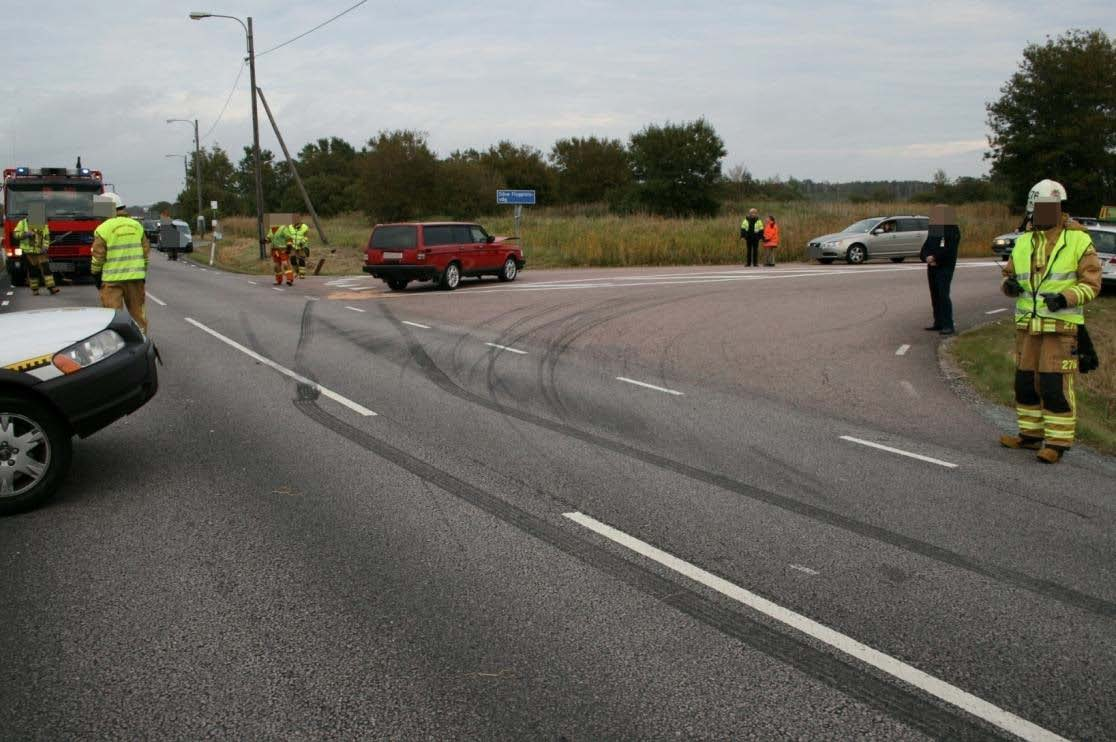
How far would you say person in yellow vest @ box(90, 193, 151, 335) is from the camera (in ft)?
34.4

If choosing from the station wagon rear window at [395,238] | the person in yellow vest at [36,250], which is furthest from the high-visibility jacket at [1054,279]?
the person in yellow vest at [36,250]

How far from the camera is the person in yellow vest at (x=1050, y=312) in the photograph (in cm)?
713

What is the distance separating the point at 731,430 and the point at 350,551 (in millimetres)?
4082

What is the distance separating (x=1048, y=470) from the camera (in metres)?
6.97

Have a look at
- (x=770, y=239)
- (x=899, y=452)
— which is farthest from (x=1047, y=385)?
(x=770, y=239)

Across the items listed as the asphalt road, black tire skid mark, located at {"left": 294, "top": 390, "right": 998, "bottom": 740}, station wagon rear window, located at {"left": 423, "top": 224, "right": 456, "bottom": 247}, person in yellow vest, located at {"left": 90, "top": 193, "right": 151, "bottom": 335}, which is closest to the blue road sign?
station wagon rear window, located at {"left": 423, "top": 224, "right": 456, "bottom": 247}

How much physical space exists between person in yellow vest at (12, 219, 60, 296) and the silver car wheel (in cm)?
1870

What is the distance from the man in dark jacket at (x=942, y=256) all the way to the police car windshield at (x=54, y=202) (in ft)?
67.1

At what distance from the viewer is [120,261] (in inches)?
415

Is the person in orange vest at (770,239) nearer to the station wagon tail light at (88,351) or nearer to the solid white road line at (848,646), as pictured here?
the station wagon tail light at (88,351)

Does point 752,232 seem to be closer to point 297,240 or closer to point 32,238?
point 297,240

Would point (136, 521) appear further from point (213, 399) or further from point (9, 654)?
point (213, 399)

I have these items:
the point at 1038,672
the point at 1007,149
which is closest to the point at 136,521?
the point at 1038,672

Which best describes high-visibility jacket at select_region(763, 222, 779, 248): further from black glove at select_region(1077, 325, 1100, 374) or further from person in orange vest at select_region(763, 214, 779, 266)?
black glove at select_region(1077, 325, 1100, 374)
